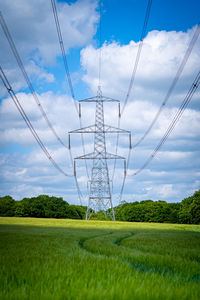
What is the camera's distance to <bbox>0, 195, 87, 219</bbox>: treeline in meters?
107

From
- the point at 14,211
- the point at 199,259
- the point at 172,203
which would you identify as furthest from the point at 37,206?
the point at 199,259

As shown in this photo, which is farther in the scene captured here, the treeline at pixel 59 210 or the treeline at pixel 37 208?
the treeline at pixel 59 210

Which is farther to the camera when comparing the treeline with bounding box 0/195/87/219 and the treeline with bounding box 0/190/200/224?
the treeline with bounding box 0/190/200/224

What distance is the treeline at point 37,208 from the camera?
107 m

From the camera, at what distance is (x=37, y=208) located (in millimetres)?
112625

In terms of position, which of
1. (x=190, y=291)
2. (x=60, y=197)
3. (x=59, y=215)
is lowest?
Result: (x=190, y=291)

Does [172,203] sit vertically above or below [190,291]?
above

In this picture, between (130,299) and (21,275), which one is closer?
(130,299)

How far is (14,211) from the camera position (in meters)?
108

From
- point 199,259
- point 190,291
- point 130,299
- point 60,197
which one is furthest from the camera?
point 60,197

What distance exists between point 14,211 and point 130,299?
113 metres

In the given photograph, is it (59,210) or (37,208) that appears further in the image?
(59,210)

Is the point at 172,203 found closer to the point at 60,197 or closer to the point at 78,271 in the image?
the point at 60,197

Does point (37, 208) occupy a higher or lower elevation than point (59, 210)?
higher
